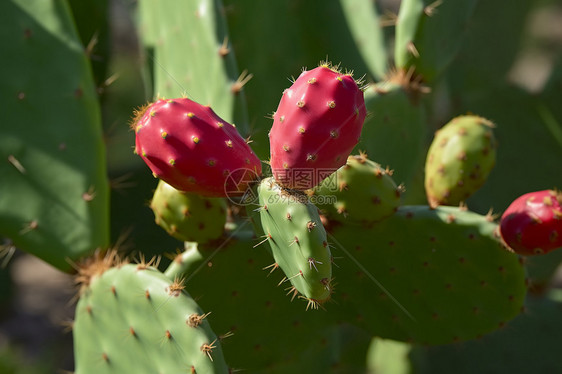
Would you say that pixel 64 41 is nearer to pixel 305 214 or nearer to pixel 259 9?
pixel 259 9

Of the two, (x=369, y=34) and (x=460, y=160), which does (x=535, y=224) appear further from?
(x=369, y=34)

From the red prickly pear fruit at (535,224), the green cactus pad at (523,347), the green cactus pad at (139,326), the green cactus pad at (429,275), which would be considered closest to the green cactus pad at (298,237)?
the green cactus pad at (139,326)

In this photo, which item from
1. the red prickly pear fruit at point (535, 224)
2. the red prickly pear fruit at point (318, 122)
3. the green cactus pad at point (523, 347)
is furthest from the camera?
the green cactus pad at point (523, 347)

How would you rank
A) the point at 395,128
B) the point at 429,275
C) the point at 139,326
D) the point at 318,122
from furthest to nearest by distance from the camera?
the point at 395,128 → the point at 429,275 → the point at 139,326 → the point at 318,122

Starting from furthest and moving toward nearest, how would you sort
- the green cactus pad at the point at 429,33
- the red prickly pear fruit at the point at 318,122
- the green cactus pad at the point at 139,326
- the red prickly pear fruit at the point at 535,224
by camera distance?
1. the green cactus pad at the point at 429,33
2. the red prickly pear fruit at the point at 535,224
3. the green cactus pad at the point at 139,326
4. the red prickly pear fruit at the point at 318,122

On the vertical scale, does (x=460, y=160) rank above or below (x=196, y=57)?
below

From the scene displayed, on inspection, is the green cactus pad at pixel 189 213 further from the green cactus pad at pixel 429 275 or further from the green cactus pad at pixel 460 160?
the green cactus pad at pixel 460 160

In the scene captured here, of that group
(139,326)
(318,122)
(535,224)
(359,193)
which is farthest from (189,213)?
(535,224)
